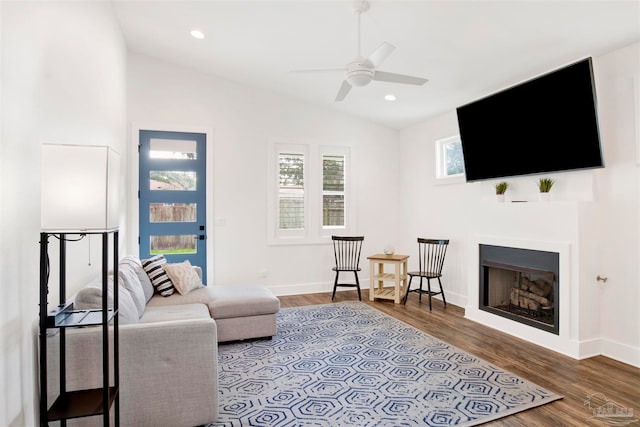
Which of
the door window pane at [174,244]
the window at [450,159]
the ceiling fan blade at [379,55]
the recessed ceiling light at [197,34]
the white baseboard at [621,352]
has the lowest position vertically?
the white baseboard at [621,352]

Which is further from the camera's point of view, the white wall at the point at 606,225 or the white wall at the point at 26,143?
the white wall at the point at 606,225

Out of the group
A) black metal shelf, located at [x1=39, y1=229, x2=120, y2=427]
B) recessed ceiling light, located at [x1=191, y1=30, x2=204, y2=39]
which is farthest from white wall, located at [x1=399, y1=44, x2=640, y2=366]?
recessed ceiling light, located at [x1=191, y1=30, x2=204, y2=39]

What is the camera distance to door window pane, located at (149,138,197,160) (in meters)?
4.99

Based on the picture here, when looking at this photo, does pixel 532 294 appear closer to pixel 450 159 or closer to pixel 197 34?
pixel 450 159

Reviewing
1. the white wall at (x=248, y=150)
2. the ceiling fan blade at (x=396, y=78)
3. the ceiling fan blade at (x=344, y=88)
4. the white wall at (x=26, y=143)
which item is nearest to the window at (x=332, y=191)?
the white wall at (x=248, y=150)

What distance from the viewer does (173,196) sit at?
16.6ft

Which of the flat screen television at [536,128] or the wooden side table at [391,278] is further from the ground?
the flat screen television at [536,128]

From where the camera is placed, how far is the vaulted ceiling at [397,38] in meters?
2.89

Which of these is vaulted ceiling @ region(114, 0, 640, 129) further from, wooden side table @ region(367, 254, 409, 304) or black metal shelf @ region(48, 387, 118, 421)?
black metal shelf @ region(48, 387, 118, 421)

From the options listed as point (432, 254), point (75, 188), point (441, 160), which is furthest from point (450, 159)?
point (75, 188)

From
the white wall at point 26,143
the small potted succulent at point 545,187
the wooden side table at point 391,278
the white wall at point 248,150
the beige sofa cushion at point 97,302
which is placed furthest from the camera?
the wooden side table at point 391,278

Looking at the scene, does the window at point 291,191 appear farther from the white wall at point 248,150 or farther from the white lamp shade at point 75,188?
the white lamp shade at point 75,188

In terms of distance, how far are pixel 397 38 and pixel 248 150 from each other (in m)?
2.72

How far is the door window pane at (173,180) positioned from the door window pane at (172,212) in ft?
0.71
